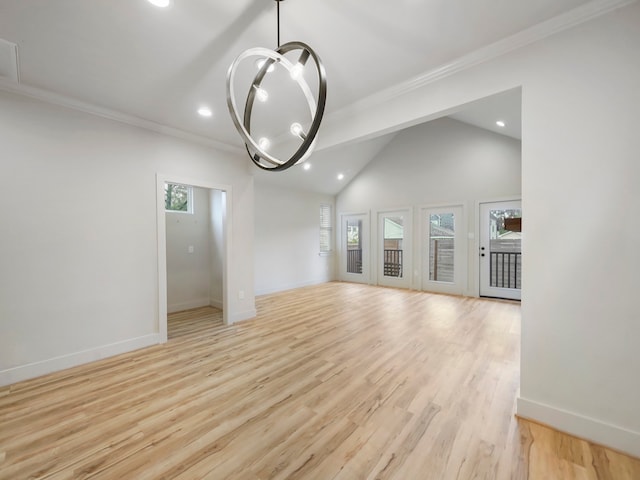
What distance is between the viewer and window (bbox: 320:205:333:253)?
25.3 ft

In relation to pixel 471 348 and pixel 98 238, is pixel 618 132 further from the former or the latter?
pixel 98 238

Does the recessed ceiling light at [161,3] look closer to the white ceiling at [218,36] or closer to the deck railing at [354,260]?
the white ceiling at [218,36]

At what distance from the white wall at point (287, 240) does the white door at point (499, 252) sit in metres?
4.04

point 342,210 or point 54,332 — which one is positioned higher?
point 342,210

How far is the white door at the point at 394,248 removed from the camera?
254 inches

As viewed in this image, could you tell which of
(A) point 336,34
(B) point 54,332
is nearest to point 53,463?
(B) point 54,332

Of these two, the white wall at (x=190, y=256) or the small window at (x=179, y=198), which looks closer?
the white wall at (x=190, y=256)

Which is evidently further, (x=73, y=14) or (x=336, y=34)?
(x=336, y=34)

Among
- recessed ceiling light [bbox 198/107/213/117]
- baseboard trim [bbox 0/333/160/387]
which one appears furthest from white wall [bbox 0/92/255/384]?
recessed ceiling light [bbox 198/107/213/117]

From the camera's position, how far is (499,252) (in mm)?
5359

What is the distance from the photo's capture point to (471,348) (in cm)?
302

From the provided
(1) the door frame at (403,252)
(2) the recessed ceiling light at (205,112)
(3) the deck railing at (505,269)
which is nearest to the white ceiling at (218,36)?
(2) the recessed ceiling light at (205,112)

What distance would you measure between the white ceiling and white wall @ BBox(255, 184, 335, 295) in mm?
3764

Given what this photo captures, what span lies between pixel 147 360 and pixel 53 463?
134 cm
